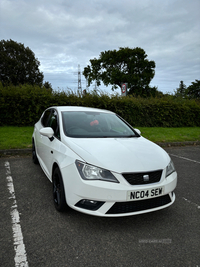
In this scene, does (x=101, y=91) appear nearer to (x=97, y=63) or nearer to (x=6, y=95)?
(x=6, y=95)

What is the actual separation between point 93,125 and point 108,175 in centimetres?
144

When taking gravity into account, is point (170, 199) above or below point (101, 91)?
below

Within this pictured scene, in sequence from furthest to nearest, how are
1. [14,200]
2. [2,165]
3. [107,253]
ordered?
[2,165] < [14,200] < [107,253]

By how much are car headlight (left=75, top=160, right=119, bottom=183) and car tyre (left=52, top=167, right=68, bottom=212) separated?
0.43 metres

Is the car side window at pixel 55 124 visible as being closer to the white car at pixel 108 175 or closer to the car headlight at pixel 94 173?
the white car at pixel 108 175

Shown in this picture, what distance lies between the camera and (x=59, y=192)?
2.91 metres

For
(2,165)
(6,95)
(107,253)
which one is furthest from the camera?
(6,95)

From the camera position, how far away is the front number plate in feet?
7.77

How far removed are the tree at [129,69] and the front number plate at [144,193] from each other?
32.3 metres

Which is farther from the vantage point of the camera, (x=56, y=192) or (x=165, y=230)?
(x=56, y=192)

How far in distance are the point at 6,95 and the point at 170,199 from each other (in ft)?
31.7

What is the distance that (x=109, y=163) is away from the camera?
2.51 metres

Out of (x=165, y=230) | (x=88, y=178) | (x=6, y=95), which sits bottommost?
(x=165, y=230)

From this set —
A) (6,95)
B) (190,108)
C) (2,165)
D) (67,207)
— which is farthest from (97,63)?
(67,207)
